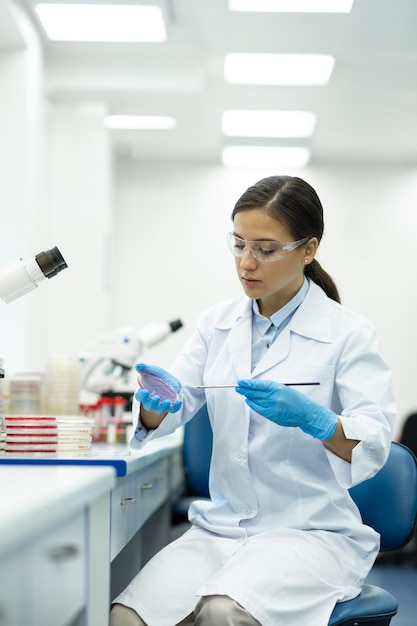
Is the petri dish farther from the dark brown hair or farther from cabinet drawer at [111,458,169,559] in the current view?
the dark brown hair

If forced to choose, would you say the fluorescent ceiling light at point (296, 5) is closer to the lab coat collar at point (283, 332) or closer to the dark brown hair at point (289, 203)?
the dark brown hair at point (289, 203)

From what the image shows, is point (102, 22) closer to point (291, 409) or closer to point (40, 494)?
point (291, 409)

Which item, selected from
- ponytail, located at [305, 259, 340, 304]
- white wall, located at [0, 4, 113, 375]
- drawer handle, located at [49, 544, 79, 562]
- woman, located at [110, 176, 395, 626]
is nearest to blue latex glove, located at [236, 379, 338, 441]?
woman, located at [110, 176, 395, 626]

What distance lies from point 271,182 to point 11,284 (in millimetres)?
679

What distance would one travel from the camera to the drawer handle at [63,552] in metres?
1.08

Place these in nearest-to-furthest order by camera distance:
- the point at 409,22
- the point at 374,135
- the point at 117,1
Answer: the point at 117,1, the point at 409,22, the point at 374,135

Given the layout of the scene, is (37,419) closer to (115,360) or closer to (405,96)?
(115,360)

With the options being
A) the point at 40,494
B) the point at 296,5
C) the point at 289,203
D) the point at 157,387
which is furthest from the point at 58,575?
the point at 296,5

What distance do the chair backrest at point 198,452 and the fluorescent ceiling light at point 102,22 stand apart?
188cm

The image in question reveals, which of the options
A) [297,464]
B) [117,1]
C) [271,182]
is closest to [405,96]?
[117,1]

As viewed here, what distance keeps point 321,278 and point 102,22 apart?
227cm

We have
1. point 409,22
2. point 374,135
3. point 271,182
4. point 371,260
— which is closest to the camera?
point 271,182

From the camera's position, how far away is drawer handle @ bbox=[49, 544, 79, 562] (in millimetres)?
1083

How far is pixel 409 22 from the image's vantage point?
3.98 meters
